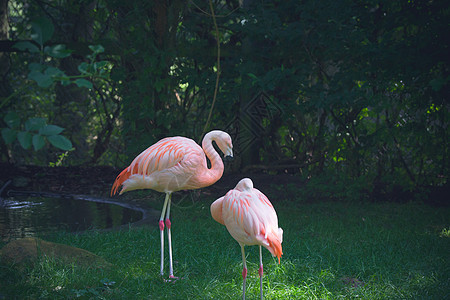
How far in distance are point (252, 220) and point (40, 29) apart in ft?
5.88

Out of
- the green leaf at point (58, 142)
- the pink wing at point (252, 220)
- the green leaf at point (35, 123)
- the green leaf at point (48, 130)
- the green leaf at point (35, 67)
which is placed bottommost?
the pink wing at point (252, 220)

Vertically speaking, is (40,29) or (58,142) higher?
(40,29)

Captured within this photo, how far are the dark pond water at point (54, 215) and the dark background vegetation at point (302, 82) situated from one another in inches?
37.3

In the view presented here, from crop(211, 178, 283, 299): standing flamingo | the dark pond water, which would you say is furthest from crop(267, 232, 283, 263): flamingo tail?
the dark pond water

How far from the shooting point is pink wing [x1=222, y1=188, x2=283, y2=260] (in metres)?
3.05

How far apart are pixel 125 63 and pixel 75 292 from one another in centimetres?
438

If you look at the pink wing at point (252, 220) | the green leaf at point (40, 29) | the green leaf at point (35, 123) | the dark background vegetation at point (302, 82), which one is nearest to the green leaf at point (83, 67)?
the green leaf at point (40, 29)

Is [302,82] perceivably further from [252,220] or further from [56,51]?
[56,51]

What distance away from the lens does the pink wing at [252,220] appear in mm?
3053

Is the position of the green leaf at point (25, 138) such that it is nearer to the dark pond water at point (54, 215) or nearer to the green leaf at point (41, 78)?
the green leaf at point (41, 78)

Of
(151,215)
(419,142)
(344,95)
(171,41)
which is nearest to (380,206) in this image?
(419,142)

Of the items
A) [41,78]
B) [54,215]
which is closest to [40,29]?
[41,78]

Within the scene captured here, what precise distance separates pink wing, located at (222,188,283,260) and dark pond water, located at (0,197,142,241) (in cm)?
235

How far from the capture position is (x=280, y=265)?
12.9 feet
